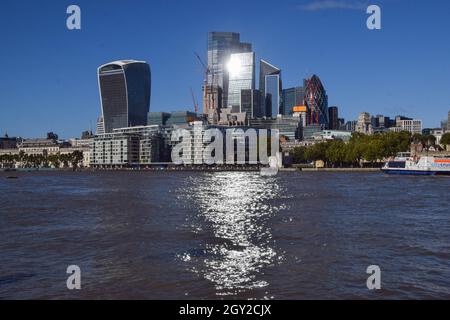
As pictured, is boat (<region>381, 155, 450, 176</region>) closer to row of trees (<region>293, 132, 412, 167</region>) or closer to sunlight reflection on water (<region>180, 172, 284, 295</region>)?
row of trees (<region>293, 132, 412, 167</region>)

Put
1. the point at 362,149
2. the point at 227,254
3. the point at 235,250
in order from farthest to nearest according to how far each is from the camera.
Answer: the point at 362,149 → the point at 235,250 → the point at 227,254

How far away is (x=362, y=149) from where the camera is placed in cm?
16150

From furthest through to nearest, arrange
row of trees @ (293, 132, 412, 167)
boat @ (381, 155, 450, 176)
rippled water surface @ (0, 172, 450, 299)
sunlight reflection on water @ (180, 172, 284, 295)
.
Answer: row of trees @ (293, 132, 412, 167) → boat @ (381, 155, 450, 176) → sunlight reflection on water @ (180, 172, 284, 295) → rippled water surface @ (0, 172, 450, 299)

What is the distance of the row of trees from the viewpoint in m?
157

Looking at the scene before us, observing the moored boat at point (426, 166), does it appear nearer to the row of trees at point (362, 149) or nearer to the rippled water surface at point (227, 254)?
the row of trees at point (362, 149)

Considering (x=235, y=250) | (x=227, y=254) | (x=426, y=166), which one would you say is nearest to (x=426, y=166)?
(x=426, y=166)

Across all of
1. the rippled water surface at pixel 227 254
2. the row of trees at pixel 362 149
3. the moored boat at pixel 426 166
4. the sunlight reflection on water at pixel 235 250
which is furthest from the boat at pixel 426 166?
the sunlight reflection on water at pixel 235 250

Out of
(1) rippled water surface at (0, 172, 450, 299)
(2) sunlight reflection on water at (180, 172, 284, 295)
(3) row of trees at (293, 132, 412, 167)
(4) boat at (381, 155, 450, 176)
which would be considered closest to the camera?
(1) rippled water surface at (0, 172, 450, 299)

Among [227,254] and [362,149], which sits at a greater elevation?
[362,149]

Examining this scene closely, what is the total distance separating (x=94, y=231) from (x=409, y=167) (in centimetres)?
10487

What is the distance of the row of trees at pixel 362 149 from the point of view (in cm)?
15662

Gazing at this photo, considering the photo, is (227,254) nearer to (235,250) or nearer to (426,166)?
(235,250)

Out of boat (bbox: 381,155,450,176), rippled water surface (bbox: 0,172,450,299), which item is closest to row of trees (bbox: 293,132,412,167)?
boat (bbox: 381,155,450,176)

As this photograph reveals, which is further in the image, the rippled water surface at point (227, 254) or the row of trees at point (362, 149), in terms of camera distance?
the row of trees at point (362, 149)
